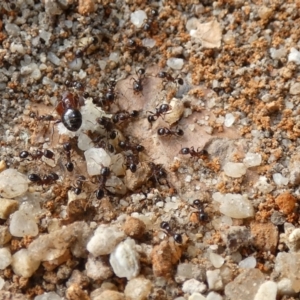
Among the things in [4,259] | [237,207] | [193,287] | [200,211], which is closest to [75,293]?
[4,259]

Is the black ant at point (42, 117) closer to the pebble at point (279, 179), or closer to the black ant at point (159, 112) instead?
the black ant at point (159, 112)

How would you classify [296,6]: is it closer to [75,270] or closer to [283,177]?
[283,177]

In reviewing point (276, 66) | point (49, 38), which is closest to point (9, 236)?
point (49, 38)

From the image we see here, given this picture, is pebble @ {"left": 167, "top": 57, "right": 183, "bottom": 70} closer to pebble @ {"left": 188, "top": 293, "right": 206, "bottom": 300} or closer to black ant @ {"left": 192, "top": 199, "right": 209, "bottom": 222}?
black ant @ {"left": 192, "top": 199, "right": 209, "bottom": 222}

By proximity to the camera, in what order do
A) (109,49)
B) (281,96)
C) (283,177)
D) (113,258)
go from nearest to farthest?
(113,258)
(283,177)
(281,96)
(109,49)

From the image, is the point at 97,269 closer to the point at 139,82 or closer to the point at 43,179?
the point at 43,179
